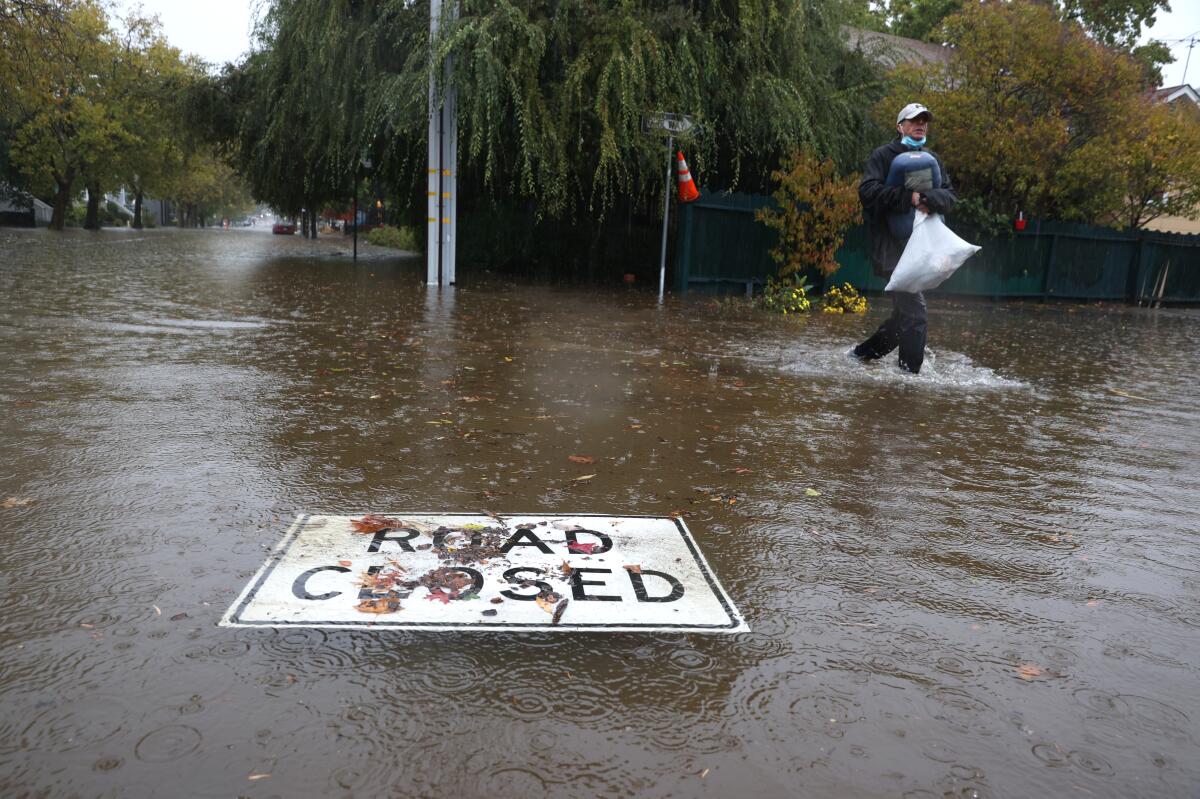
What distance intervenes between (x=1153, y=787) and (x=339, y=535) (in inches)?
108

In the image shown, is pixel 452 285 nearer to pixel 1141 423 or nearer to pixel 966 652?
pixel 1141 423

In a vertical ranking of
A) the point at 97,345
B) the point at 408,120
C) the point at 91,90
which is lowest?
the point at 97,345

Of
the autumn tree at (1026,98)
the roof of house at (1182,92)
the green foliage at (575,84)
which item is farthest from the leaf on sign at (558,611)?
the roof of house at (1182,92)

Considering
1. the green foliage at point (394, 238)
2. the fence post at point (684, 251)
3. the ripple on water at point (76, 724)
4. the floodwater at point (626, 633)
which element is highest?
the fence post at point (684, 251)

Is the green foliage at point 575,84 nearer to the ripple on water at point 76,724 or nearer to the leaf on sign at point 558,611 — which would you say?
the leaf on sign at point 558,611

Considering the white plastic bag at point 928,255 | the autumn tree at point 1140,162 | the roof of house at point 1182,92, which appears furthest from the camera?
the roof of house at point 1182,92

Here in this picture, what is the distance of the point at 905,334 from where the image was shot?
7.78m

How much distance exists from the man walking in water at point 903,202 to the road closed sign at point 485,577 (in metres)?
4.67

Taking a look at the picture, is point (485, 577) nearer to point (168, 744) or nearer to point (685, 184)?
point (168, 744)

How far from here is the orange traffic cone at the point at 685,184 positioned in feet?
47.9

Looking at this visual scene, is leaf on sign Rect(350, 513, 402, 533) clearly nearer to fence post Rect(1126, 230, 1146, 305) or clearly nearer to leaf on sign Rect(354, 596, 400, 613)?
leaf on sign Rect(354, 596, 400, 613)

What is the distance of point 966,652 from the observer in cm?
279

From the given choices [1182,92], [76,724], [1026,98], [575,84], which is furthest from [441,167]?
[1182,92]

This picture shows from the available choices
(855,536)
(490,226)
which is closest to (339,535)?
(855,536)
